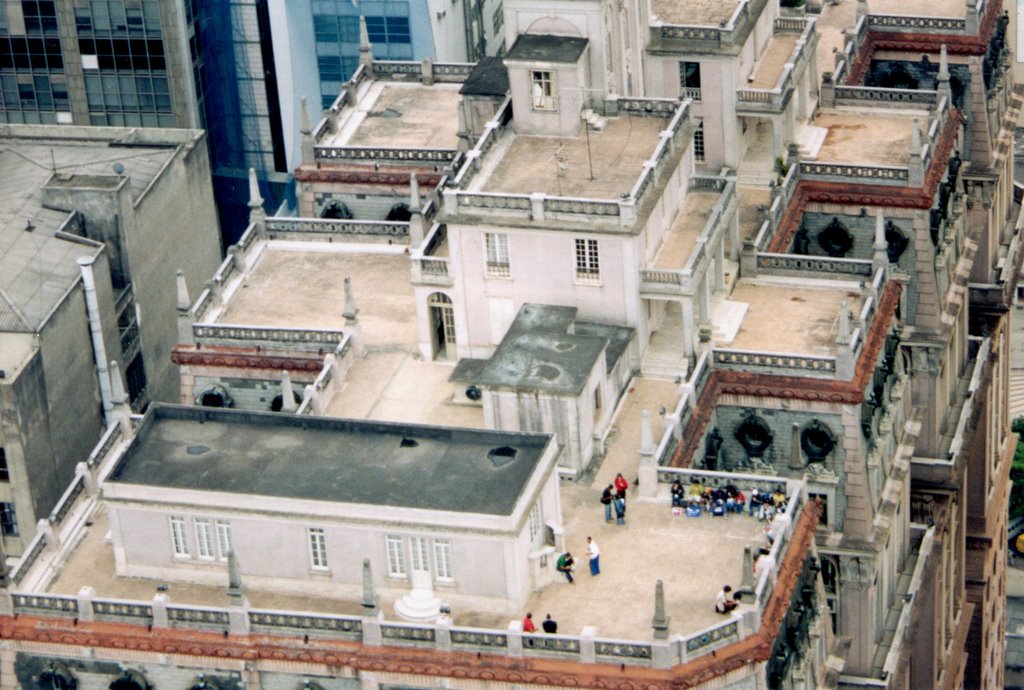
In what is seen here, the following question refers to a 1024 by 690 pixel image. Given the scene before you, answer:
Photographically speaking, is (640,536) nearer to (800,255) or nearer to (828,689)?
(828,689)

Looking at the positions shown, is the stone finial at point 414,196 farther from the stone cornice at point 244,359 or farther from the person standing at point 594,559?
the person standing at point 594,559

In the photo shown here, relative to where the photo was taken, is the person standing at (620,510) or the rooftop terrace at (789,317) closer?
the person standing at (620,510)

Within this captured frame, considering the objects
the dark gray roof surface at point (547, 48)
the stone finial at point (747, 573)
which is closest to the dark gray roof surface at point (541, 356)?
the dark gray roof surface at point (547, 48)

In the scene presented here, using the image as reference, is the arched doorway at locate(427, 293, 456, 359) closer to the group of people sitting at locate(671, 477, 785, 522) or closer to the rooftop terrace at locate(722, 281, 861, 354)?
the rooftop terrace at locate(722, 281, 861, 354)

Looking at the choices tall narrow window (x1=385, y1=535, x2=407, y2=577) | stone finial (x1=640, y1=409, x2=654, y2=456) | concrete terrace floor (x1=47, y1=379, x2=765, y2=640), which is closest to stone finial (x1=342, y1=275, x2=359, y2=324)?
concrete terrace floor (x1=47, y1=379, x2=765, y2=640)

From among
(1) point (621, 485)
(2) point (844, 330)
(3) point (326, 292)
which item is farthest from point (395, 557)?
(3) point (326, 292)

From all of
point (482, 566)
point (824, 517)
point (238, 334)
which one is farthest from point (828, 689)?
point (238, 334)
